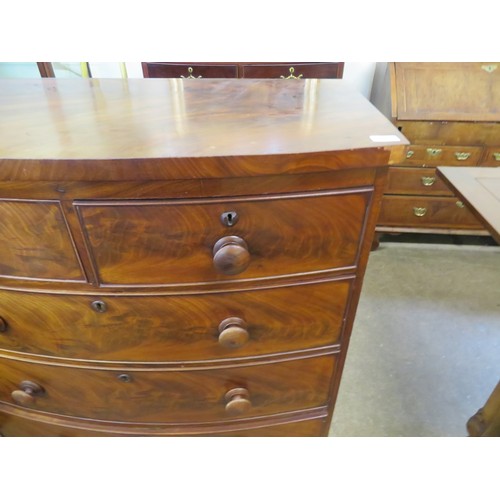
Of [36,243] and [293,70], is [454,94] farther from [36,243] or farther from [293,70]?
[36,243]

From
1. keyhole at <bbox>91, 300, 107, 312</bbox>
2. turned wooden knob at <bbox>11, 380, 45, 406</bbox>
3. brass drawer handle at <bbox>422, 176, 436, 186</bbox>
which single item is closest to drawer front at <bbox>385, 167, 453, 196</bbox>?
brass drawer handle at <bbox>422, 176, 436, 186</bbox>

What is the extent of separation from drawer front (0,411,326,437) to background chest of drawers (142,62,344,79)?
135 centimetres

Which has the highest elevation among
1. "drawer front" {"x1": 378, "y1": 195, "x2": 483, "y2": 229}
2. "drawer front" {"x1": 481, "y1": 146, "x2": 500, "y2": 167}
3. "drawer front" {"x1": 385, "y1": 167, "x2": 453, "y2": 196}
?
"drawer front" {"x1": 481, "y1": 146, "x2": 500, "y2": 167}

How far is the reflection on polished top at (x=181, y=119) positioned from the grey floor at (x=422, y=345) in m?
1.00

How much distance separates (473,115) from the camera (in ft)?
4.95

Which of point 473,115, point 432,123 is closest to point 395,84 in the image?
point 432,123

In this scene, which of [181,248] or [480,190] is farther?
[480,190]

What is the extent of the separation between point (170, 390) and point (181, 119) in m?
0.56

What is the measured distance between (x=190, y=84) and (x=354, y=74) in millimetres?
1483

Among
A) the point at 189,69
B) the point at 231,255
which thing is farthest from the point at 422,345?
the point at 189,69

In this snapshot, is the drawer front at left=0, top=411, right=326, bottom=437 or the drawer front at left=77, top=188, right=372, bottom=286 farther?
the drawer front at left=0, top=411, right=326, bottom=437

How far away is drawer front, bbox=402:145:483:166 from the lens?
159cm

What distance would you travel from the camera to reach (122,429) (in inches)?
33.0

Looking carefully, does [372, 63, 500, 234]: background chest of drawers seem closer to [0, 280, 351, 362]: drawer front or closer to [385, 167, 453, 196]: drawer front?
[385, 167, 453, 196]: drawer front
